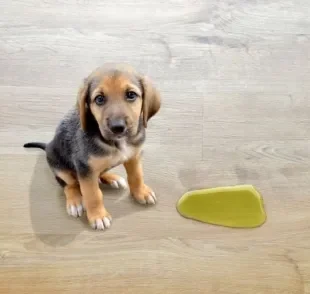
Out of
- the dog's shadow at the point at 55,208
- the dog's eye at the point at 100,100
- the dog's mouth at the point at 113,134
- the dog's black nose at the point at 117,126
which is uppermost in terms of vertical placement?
the dog's eye at the point at 100,100

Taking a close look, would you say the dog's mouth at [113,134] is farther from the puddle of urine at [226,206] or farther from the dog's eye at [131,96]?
the puddle of urine at [226,206]

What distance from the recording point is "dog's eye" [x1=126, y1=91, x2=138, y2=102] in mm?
1634

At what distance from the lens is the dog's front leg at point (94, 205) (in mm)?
1841

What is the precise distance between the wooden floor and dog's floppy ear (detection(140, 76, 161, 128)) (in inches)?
16.7

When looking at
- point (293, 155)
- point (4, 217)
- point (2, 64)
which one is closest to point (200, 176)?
point (293, 155)

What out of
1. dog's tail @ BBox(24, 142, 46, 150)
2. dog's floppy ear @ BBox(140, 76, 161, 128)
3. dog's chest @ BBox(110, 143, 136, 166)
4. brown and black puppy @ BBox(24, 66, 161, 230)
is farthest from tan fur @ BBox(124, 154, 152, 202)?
dog's tail @ BBox(24, 142, 46, 150)

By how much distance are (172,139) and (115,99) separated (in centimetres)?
59

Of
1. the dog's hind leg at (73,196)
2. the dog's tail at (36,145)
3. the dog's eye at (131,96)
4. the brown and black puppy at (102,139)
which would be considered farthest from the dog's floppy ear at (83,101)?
the dog's tail at (36,145)

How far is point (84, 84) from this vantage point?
5.44ft

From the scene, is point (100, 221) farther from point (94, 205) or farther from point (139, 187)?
point (139, 187)

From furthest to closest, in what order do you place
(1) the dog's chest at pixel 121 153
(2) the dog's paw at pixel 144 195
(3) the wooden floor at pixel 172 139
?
1. (2) the dog's paw at pixel 144 195
2. (3) the wooden floor at pixel 172 139
3. (1) the dog's chest at pixel 121 153

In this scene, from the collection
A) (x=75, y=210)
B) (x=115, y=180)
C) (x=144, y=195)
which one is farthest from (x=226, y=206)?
(x=75, y=210)

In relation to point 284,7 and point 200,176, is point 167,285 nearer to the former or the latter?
point 200,176

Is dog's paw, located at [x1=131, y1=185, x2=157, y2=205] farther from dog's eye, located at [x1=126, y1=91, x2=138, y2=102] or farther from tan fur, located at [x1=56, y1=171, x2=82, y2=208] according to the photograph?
dog's eye, located at [x1=126, y1=91, x2=138, y2=102]
